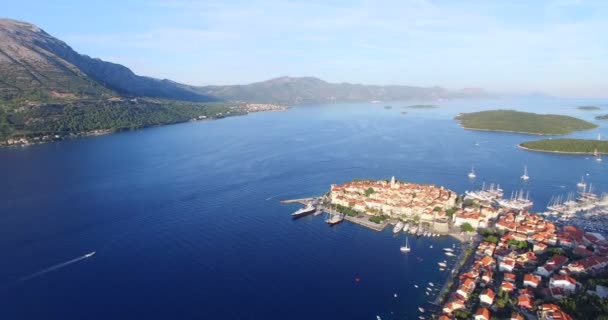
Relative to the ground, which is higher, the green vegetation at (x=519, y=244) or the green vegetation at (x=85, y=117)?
the green vegetation at (x=85, y=117)

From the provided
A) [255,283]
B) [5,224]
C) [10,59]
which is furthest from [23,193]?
[10,59]

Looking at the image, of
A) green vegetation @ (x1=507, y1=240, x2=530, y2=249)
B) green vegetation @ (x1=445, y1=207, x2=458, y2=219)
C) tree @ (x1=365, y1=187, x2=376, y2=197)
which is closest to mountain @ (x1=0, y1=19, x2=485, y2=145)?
tree @ (x1=365, y1=187, x2=376, y2=197)

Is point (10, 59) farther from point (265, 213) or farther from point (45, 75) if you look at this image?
point (265, 213)

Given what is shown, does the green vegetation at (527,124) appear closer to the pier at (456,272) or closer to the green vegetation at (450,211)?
the green vegetation at (450,211)

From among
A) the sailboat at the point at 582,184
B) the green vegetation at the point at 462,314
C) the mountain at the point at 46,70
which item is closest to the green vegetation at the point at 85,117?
the mountain at the point at 46,70

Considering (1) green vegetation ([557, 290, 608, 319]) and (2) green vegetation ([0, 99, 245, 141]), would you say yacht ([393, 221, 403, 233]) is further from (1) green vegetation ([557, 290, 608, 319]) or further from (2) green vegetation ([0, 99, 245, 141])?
(2) green vegetation ([0, 99, 245, 141])

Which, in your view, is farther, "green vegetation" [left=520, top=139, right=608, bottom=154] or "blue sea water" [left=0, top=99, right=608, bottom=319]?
"green vegetation" [left=520, top=139, right=608, bottom=154]
